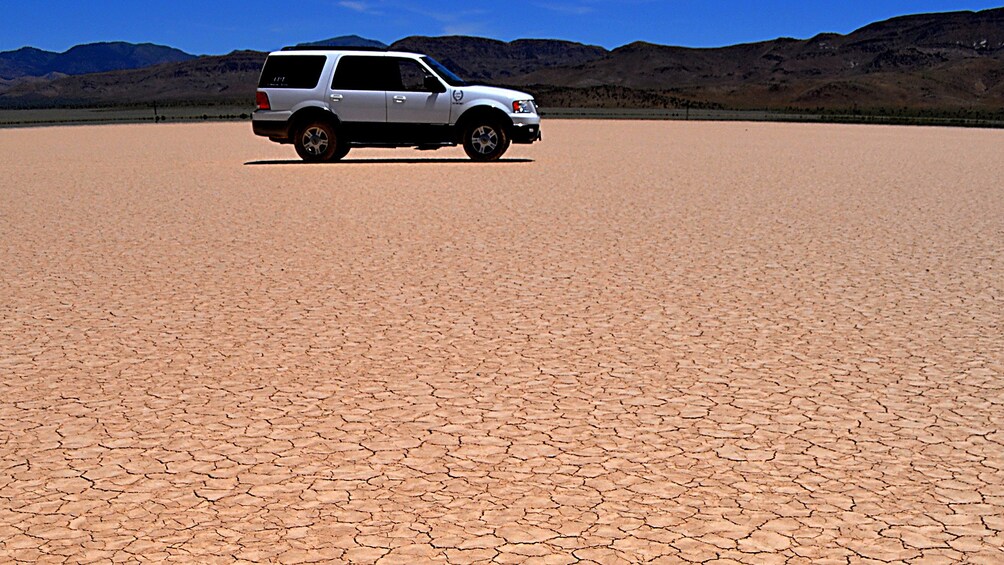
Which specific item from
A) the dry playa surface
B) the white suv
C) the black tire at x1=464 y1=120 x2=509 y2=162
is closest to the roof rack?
the white suv

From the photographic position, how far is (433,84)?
21.9 meters

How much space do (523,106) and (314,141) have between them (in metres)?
4.15

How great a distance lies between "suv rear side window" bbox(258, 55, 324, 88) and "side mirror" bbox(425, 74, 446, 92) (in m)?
2.01

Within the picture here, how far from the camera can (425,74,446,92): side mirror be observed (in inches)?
859

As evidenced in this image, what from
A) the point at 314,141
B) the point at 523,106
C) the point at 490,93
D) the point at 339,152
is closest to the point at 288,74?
the point at 314,141

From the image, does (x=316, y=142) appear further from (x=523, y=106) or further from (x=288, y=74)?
(x=523, y=106)

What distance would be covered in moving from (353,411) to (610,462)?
141 cm

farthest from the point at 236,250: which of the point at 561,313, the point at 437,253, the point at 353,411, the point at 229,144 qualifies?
the point at 229,144

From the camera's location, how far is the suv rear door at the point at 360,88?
71.5 feet

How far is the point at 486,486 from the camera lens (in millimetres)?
4582

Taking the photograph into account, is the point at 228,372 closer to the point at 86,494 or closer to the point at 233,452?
the point at 233,452

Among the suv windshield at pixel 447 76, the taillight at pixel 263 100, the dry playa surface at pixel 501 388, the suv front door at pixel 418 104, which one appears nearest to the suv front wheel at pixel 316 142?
the taillight at pixel 263 100

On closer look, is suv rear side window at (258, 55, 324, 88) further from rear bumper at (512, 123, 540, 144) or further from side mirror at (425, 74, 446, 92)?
rear bumper at (512, 123, 540, 144)

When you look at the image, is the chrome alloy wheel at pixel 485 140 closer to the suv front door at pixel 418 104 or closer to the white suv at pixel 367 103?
the white suv at pixel 367 103
